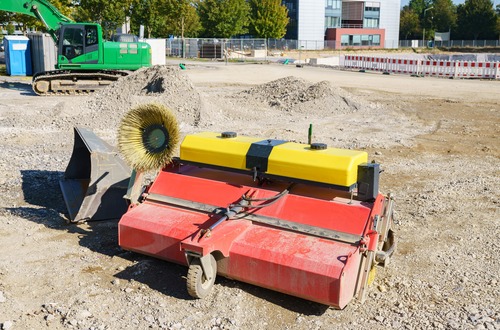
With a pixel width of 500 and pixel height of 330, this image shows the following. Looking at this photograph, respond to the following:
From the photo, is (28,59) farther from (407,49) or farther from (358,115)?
(407,49)

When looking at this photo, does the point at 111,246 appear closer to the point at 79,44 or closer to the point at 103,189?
the point at 103,189

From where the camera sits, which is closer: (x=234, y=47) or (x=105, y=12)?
(x=105, y=12)

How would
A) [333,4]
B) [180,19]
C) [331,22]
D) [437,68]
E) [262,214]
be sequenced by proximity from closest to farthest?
[262,214], [437,68], [180,19], [333,4], [331,22]

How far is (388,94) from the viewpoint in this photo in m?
21.7

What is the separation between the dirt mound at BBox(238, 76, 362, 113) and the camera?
54.3ft

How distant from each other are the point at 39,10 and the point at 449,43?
7259 centimetres

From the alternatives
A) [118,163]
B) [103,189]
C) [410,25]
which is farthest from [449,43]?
[103,189]

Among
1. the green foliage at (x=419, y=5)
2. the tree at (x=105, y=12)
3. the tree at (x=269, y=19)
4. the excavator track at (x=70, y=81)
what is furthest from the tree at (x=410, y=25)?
the excavator track at (x=70, y=81)

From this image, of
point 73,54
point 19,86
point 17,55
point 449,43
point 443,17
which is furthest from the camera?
point 443,17

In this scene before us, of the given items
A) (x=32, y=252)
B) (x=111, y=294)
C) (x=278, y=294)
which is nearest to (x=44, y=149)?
(x=32, y=252)

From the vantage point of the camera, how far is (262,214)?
525cm

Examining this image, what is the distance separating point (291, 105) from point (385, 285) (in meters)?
11.7

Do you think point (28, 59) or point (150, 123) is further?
point (28, 59)

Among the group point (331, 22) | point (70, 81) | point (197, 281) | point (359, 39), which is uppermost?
point (331, 22)
